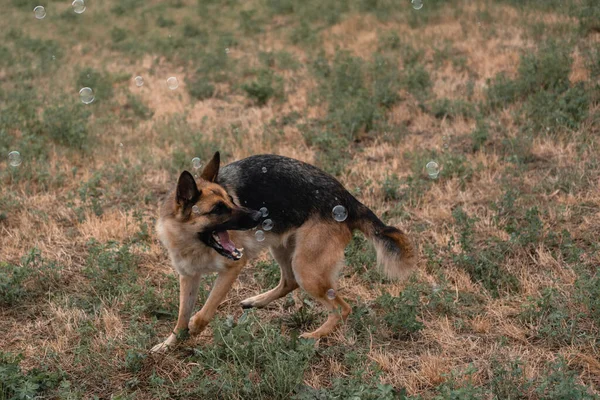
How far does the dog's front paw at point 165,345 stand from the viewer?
4.63 meters

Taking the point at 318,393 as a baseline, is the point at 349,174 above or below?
below

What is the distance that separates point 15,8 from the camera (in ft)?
63.8

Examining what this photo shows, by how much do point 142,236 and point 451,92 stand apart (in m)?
5.70

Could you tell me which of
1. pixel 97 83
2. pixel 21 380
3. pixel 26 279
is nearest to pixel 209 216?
pixel 21 380

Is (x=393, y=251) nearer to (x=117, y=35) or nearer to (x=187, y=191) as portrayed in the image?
(x=187, y=191)

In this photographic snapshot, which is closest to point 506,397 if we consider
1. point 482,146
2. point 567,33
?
point 482,146

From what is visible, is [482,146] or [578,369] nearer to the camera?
[578,369]

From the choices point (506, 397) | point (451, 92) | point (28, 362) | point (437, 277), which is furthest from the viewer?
point (451, 92)

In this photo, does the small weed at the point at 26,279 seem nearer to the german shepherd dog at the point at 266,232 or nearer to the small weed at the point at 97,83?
the german shepherd dog at the point at 266,232

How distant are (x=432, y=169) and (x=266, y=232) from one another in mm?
3253

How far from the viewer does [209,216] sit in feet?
15.0

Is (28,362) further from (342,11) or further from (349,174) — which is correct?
(342,11)

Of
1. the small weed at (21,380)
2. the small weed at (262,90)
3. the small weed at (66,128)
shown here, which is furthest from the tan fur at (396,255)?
the small weed at (262,90)

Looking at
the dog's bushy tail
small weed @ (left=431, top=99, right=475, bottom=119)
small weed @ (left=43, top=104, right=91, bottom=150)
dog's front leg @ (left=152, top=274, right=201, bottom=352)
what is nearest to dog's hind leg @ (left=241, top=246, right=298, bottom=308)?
dog's front leg @ (left=152, top=274, right=201, bottom=352)
